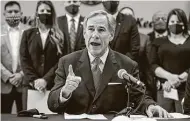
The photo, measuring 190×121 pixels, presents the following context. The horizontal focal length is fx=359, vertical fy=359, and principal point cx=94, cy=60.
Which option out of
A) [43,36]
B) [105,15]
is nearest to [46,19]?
[43,36]

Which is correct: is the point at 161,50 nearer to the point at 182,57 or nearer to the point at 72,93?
the point at 182,57

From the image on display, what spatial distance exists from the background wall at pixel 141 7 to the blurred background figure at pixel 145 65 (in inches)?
4.6

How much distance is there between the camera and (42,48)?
312cm

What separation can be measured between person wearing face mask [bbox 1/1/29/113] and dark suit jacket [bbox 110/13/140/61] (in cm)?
90

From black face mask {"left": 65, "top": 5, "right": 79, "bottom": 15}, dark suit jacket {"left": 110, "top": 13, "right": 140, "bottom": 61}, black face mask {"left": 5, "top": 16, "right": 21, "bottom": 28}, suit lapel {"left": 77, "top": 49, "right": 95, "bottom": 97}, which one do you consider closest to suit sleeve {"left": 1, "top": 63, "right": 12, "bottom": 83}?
black face mask {"left": 5, "top": 16, "right": 21, "bottom": 28}

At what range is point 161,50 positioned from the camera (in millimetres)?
3168

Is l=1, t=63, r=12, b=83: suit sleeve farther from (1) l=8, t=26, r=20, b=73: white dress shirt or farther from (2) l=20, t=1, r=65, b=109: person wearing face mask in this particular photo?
(2) l=20, t=1, r=65, b=109: person wearing face mask

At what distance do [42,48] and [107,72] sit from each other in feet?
2.99

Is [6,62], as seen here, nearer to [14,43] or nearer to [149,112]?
[14,43]

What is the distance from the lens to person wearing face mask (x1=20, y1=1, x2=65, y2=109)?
3104 mm

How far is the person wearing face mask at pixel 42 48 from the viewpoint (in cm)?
310

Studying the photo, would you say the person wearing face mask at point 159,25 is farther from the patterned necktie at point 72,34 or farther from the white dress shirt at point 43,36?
the white dress shirt at point 43,36

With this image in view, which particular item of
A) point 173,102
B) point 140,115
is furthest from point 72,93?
point 173,102

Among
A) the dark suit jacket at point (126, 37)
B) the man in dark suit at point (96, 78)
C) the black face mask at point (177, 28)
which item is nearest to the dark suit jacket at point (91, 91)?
the man in dark suit at point (96, 78)
